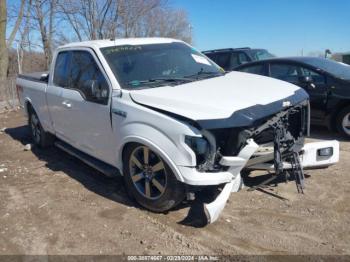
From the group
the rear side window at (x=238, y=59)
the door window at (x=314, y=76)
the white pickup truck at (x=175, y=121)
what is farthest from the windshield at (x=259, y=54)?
the white pickup truck at (x=175, y=121)

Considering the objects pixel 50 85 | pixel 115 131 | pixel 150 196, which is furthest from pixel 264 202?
pixel 50 85

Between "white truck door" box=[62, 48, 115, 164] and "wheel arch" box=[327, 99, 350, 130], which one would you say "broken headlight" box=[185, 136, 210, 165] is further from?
"wheel arch" box=[327, 99, 350, 130]

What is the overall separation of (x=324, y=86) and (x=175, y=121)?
14.4ft

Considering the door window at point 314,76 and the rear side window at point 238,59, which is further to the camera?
the rear side window at point 238,59

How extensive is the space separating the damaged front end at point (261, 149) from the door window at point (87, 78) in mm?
1559

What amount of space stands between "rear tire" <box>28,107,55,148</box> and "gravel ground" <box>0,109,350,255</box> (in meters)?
1.58

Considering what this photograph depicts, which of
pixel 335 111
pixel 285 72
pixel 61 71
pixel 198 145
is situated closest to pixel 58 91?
pixel 61 71

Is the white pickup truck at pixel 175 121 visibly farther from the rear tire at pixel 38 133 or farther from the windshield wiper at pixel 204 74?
the rear tire at pixel 38 133

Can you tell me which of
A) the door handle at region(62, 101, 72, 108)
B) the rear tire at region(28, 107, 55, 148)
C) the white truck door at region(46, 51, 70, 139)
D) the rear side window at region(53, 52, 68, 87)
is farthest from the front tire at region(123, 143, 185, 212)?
the rear tire at region(28, 107, 55, 148)

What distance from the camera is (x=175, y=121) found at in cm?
384

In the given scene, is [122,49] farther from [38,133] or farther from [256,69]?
[256,69]

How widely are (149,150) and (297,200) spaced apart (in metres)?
1.84

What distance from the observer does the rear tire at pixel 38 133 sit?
7320 millimetres

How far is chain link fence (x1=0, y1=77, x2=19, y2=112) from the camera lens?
14304 millimetres
